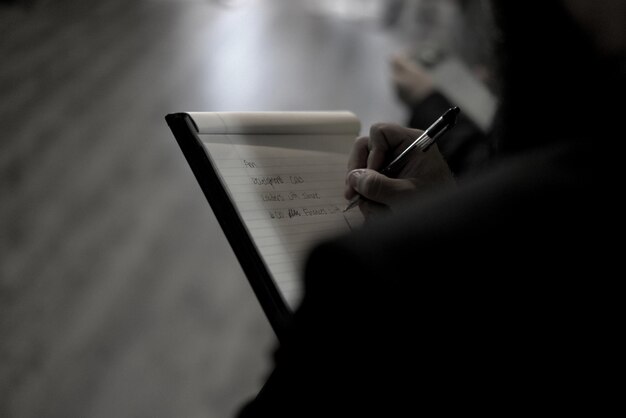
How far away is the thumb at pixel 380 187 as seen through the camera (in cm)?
63

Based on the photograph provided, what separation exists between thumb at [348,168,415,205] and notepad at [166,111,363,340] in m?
0.05

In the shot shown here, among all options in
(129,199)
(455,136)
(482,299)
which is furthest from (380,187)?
(129,199)

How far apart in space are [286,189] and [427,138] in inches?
6.2

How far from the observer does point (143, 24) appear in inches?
99.4

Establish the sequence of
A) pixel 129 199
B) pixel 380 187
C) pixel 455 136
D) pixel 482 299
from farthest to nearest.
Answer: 1. pixel 129 199
2. pixel 455 136
3. pixel 380 187
4. pixel 482 299

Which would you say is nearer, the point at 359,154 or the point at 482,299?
the point at 482,299

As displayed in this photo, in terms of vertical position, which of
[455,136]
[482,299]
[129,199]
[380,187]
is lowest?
[482,299]

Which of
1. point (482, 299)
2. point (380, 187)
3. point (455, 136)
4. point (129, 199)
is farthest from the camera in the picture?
point (129, 199)

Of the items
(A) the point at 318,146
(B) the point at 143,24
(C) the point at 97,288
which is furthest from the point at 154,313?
(B) the point at 143,24

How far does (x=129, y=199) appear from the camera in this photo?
1.72 meters

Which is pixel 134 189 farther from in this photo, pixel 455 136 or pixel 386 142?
pixel 386 142

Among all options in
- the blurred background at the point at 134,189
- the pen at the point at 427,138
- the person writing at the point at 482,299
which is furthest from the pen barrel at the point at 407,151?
the blurred background at the point at 134,189

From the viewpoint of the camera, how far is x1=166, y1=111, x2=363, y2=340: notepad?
561 millimetres

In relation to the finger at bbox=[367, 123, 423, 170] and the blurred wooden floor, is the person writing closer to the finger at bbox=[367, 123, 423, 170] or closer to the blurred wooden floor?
the finger at bbox=[367, 123, 423, 170]
